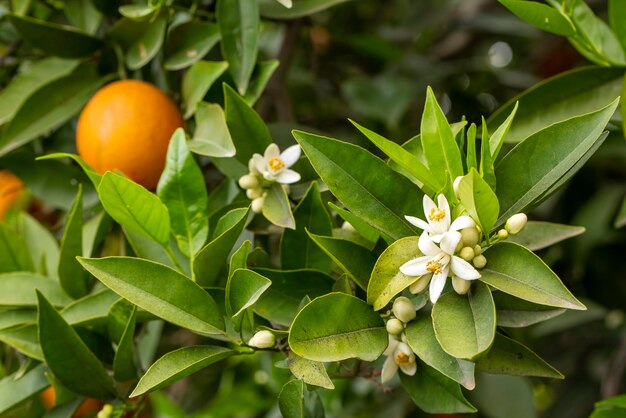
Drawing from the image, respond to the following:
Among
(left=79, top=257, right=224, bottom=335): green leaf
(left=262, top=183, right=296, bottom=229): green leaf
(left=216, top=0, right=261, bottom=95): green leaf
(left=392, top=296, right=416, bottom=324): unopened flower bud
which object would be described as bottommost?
(left=79, top=257, right=224, bottom=335): green leaf

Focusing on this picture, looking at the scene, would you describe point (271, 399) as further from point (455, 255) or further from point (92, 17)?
point (455, 255)

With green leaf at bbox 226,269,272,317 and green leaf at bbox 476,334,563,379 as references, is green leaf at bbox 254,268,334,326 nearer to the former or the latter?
green leaf at bbox 226,269,272,317

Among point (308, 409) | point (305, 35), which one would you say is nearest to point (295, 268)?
point (308, 409)

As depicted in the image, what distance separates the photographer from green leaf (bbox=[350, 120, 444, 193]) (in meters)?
0.76

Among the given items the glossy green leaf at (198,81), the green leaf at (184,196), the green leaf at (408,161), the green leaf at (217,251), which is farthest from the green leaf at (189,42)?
the green leaf at (408,161)

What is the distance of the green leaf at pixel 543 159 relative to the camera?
76cm

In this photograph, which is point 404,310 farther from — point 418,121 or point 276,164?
point 418,121

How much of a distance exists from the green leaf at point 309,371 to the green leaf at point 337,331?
0.09 feet

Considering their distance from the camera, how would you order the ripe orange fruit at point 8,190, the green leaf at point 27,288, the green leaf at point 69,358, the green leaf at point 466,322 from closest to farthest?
the green leaf at point 466,322 → the green leaf at point 69,358 → the green leaf at point 27,288 → the ripe orange fruit at point 8,190

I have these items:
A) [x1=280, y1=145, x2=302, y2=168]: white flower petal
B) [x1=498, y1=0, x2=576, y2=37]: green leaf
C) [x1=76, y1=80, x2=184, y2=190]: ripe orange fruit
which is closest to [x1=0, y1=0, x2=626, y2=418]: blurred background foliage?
[x1=76, y1=80, x2=184, y2=190]: ripe orange fruit

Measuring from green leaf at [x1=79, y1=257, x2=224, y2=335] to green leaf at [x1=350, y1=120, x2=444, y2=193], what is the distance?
251mm

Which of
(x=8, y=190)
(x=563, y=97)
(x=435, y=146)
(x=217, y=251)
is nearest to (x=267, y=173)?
(x=217, y=251)

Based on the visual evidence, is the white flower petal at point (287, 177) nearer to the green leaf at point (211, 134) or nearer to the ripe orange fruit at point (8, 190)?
the green leaf at point (211, 134)

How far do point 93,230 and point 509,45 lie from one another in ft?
5.10
